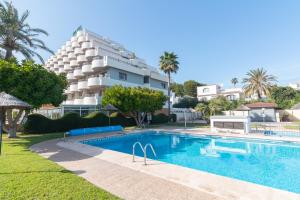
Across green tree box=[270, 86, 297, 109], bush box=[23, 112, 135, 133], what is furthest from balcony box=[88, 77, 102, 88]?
green tree box=[270, 86, 297, 109]

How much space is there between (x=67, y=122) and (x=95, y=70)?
1339cm

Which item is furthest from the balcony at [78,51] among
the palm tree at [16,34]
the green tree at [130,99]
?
the green tree at [130,99]

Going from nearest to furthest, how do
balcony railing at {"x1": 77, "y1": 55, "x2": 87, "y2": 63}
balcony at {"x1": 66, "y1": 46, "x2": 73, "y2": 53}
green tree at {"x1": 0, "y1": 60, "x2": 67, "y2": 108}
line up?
green tree at {"x1": 0, "y1": 60, "x2": 67, "y2": 108} → balcony railing at {"x1": 77, "y1": 55, "x2": 87, "y2": 63} → balcony at {"x1": 66, "y1": 46, "x2": 73, "y2": 53}

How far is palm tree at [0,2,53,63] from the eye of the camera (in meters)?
23.0

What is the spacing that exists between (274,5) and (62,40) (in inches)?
1987

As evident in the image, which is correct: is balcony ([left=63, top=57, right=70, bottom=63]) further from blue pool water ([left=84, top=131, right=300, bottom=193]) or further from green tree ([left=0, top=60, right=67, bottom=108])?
blue pool water ([left=84, top=131, right=300, bottom=193])

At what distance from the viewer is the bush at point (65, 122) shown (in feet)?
73.9

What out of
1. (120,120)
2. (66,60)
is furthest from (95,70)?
(66,60)

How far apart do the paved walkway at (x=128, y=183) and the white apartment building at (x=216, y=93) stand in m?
61.0

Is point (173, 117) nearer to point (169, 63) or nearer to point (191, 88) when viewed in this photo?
point (169, 63)

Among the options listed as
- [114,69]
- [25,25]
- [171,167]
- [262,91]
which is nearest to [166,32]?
[114,69]

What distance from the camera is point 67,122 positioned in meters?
25.0

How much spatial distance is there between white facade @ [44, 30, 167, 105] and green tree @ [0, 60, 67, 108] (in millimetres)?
13467

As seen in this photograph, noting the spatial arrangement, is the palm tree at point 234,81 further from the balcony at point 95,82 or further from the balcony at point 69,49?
the balcony at point 95,82
